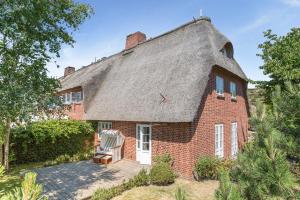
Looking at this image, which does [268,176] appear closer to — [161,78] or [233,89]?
[161,78]

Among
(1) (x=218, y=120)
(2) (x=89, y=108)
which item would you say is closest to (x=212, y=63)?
(1) (x=218, y=120)

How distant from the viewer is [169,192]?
11.0 m

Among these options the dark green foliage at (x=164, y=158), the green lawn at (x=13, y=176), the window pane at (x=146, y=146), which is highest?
the window pane at (x=146, y=146)

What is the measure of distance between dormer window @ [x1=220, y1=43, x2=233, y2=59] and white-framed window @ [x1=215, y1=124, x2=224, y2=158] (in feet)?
17.1

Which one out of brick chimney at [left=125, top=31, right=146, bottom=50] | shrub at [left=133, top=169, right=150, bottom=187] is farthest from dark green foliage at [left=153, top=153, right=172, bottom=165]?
brick chimney at [left=125, top=31, right=146, bottom=50]

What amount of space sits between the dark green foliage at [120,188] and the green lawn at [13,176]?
144 inches

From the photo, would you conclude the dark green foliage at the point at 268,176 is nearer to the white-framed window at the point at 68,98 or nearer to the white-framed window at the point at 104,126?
the white-framed window at the point at 104,126

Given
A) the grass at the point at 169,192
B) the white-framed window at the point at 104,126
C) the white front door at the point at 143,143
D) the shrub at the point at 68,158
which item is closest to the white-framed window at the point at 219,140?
the grass at the point at 169,192

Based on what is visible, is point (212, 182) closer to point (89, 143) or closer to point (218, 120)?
point (218, 120)

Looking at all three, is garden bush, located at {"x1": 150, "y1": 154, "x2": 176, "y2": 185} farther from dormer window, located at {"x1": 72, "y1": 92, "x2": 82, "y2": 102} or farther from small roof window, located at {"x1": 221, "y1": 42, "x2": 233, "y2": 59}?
dormer window, located at {"x1": 72, "y1": 92, "x2": 82, "y2": 102}

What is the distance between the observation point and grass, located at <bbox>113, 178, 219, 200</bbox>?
10371 millimetres

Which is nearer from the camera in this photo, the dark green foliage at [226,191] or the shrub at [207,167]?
the dark green foliage at [226,191]

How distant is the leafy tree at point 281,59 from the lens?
673 inches

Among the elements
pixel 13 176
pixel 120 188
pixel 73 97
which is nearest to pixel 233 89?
pixel 120 188
